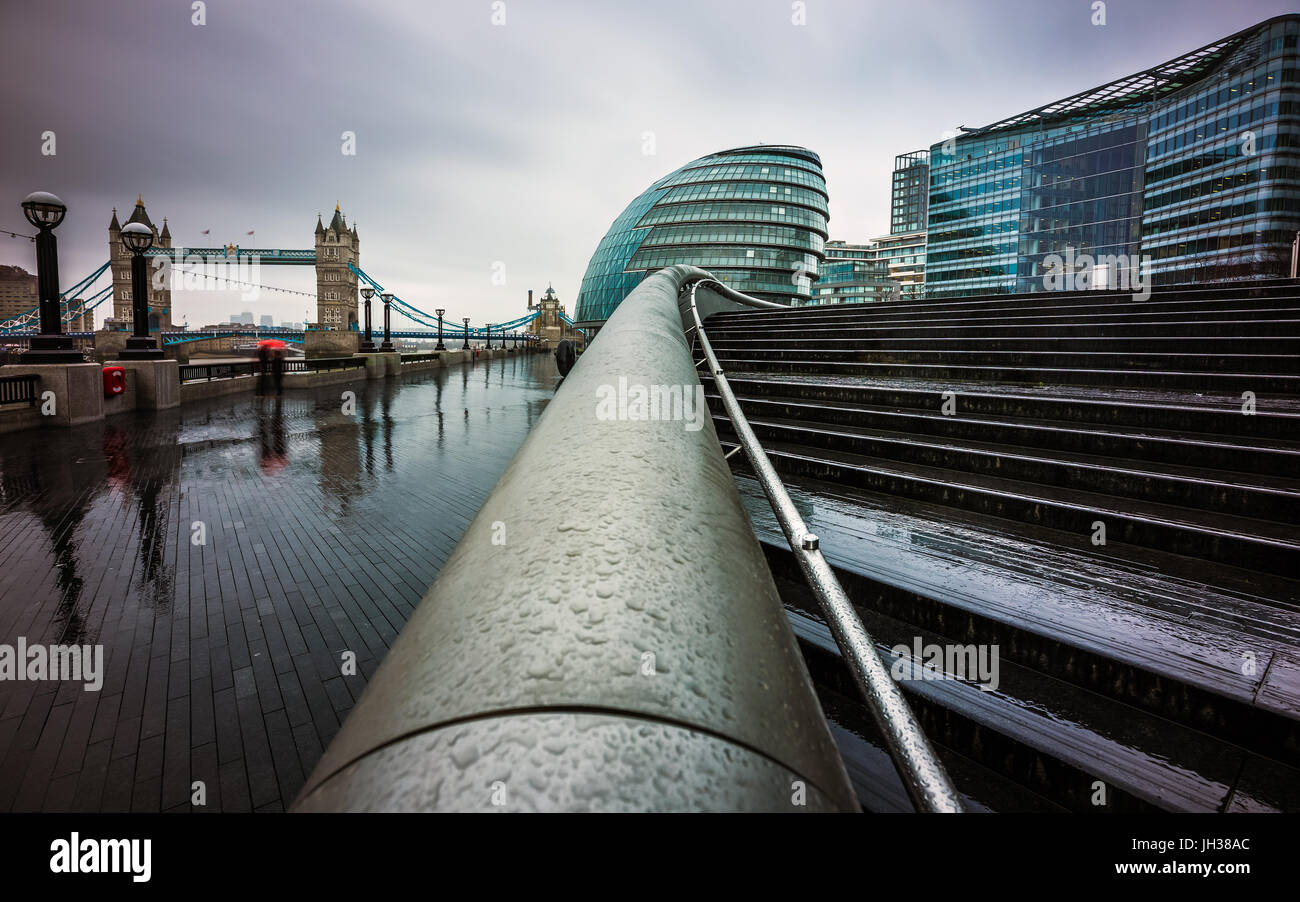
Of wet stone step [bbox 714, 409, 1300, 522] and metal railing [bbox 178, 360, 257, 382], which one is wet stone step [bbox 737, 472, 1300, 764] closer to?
wet stone step [bbox 714, 409, 1300, 522]

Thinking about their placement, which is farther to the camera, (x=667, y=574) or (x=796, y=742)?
(x=667, y=574)

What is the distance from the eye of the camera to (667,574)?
1131 millimetres

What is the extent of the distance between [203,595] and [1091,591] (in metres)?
5.23

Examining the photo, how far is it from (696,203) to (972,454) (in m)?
49.2

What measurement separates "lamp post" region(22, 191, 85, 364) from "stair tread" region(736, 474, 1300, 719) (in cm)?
1424

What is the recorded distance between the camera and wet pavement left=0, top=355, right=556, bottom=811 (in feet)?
8.62

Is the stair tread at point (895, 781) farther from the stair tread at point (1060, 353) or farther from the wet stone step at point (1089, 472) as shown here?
the stair tread at point (1060, 353)

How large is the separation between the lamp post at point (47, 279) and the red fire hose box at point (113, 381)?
19.0 inches

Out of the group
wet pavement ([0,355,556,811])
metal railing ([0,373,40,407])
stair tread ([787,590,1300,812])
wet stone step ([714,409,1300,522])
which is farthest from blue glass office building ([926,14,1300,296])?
metal railing ([0,373,40,407])

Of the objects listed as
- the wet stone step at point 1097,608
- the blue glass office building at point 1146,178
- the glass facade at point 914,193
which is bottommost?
the wet stone step at point 1097,608

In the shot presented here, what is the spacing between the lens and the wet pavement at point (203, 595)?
2627 millimetres

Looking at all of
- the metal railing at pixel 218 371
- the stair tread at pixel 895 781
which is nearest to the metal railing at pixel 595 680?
the stair tread at pixel 895 781

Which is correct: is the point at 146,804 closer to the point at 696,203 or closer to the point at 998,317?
the point at 998,317
